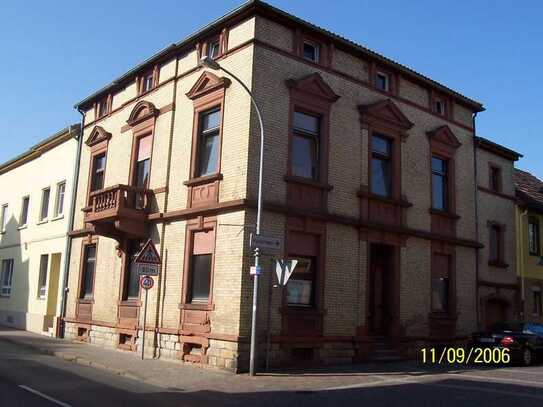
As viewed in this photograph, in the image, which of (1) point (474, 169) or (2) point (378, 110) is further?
(1) point (474, 169)

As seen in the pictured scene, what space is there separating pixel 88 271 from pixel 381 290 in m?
11.5

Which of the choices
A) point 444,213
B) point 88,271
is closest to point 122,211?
point 88,271

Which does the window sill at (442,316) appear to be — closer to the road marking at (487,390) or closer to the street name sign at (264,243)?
the road marking at (487,390)

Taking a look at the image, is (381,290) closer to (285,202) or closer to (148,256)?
(285,202)

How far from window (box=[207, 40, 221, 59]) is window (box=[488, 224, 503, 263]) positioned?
45.3 feet

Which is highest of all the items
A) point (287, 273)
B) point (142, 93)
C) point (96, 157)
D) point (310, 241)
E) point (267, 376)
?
point (142, 93)

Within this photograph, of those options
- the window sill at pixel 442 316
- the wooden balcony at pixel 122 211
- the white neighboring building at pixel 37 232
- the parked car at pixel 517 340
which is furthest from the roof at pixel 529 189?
the white neighboring building at pixel 37 232

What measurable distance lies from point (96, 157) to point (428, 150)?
13178mm

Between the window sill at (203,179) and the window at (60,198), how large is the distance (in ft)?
37.1

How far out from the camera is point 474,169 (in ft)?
75.7

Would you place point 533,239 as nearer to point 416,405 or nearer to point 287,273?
point 287,273

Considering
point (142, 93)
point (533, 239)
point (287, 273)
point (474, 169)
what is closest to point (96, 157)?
point (142, 93)

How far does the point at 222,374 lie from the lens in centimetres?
1409

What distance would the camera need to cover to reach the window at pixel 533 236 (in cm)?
2636
